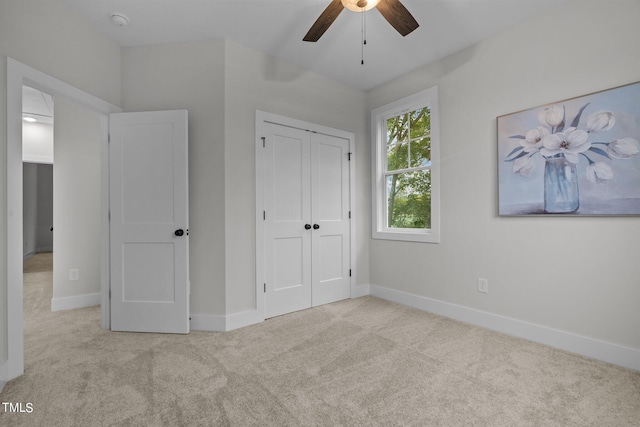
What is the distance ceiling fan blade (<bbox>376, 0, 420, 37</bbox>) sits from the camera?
1913mm

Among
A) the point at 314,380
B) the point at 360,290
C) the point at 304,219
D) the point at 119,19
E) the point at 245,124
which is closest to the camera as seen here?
the point at 314,380

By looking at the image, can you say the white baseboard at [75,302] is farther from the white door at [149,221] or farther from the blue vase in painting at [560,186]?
the blue vase in painting at [560,186]

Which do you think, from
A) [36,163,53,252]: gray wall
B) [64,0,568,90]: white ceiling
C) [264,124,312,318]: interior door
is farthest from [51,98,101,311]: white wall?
[36,163,53,252]: gray wall

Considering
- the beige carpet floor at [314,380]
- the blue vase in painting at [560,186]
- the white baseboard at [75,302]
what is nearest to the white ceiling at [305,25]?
the blue vase in painting at [560,186]

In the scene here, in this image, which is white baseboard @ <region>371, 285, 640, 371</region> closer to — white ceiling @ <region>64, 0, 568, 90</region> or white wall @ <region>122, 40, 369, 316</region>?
white wall @ <region>122, 40, 369, 316</region>

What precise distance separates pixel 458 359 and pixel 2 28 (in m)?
3.83

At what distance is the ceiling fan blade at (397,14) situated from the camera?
1.91m

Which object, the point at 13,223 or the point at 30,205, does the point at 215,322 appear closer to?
the point at 13,223

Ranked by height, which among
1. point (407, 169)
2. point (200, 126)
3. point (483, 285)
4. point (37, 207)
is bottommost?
point (483, 285)

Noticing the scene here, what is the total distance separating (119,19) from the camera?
2.51 metres

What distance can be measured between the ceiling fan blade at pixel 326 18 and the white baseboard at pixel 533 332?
281 centimetres

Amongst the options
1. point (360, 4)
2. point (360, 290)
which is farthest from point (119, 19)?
point (360, 290)

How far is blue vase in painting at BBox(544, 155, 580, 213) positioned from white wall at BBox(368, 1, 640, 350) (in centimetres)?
11

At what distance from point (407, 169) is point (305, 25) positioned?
1.89 meters
